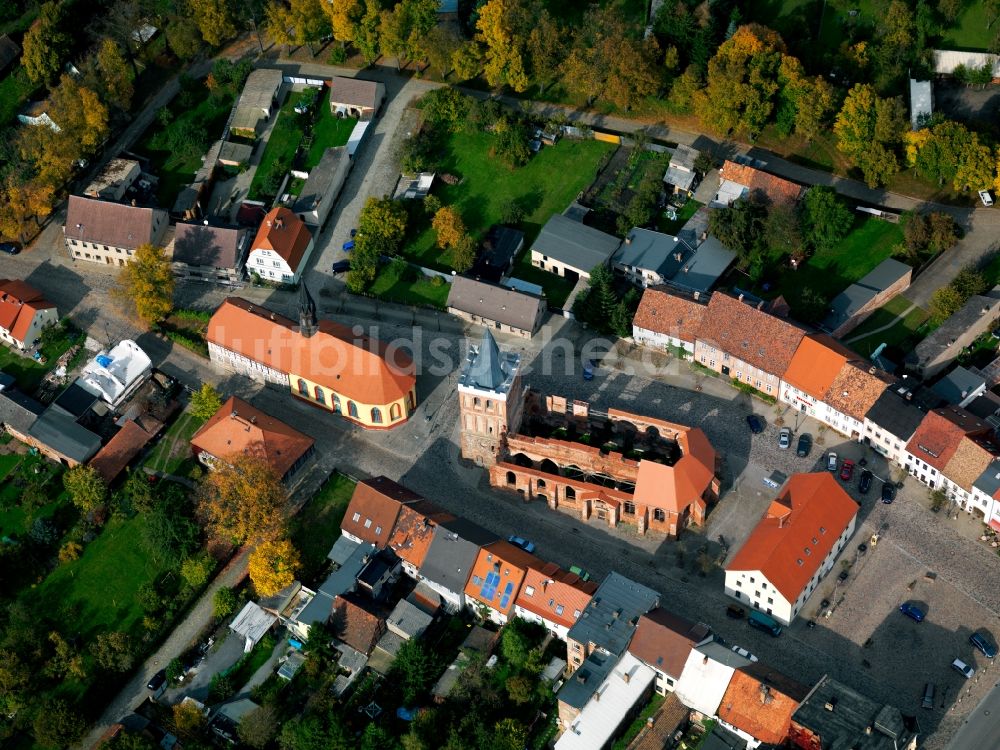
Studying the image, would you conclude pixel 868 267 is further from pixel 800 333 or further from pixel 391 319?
pixel 391 319

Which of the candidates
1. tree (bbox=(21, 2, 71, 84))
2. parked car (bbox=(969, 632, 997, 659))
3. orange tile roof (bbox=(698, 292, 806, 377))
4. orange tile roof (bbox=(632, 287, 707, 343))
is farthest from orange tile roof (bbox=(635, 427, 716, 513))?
tree (bbox=(21, 2, 71, 84))

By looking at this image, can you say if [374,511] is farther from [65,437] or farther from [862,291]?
[862,291]

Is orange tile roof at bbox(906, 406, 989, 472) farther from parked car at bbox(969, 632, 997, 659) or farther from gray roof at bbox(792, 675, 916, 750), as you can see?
gray roof at bbox(792, 675, 916, 750)

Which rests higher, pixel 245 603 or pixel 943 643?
pixel 943 643

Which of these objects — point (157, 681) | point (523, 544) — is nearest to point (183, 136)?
point (523, 544)

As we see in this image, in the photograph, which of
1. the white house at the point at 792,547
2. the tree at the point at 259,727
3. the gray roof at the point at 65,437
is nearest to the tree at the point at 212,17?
the gray roof at the point at 65,437

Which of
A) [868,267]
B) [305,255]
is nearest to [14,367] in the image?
[305,255]
